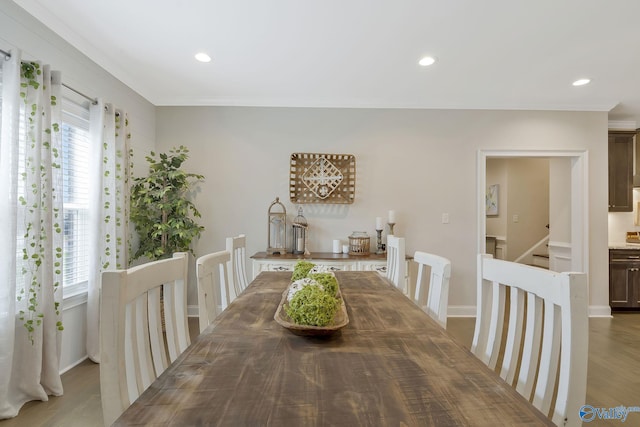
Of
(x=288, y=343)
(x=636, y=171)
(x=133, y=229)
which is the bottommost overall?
(x=288, y=343)

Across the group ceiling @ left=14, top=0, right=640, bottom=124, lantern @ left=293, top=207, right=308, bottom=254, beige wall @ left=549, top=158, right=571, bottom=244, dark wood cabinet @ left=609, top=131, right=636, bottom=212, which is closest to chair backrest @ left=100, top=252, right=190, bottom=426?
ceiling @ left=14, top=0, right=640, bottom=124

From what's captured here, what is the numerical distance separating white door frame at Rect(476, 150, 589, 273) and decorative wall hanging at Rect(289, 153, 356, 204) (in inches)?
61.3

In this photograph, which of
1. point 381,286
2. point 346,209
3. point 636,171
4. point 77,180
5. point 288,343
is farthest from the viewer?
point 636,171

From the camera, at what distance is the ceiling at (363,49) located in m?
2.15

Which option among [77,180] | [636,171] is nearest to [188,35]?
[77,180]

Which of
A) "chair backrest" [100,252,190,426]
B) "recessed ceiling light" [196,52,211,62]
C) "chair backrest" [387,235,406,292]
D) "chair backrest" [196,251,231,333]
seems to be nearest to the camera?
"chair backrest" [100,252,190,426]

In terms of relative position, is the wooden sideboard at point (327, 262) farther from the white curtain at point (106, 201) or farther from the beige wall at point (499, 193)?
the beige wall at point (499, 193)

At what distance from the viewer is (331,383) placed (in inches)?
29.9

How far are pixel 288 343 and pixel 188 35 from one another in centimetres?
247

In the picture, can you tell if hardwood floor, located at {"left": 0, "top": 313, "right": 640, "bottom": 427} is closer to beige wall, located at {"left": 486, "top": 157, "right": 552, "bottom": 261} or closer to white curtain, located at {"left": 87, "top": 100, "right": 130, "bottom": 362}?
white curtain, located at {"left": 87, "top": 100, "right": 130, "bottom": 362}

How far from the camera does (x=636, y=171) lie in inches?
173

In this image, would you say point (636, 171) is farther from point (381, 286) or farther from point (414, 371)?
point (414, 371)

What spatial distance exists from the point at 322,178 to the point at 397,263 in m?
1.90

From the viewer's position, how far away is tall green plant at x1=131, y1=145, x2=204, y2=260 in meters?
3.26
